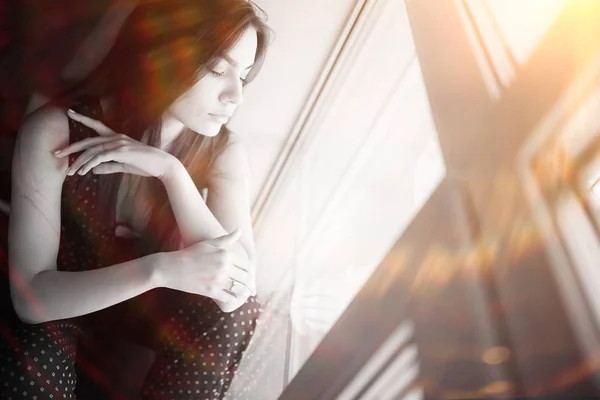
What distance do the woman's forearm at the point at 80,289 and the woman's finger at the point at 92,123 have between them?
7.8 inches

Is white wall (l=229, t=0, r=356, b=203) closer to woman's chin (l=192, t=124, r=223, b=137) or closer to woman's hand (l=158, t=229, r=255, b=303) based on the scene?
woman's chin (l=192, t=124, r=223, b=137)

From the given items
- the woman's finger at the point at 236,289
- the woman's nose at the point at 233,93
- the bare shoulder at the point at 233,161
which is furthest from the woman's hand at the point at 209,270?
the woman's nose at the point at 233,93

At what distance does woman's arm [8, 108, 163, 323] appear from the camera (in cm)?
82

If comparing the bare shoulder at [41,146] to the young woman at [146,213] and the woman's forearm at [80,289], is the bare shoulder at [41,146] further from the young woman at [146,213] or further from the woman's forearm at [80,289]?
the woman's forearm at [80,289]

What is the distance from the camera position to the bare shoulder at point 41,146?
2.70 ft

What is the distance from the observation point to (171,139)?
89 cm

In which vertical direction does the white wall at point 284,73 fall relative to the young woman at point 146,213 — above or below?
above

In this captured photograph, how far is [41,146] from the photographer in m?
0.83

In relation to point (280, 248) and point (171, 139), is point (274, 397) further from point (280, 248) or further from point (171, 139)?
point (171, 139)

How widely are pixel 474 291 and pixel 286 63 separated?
0.50 metres

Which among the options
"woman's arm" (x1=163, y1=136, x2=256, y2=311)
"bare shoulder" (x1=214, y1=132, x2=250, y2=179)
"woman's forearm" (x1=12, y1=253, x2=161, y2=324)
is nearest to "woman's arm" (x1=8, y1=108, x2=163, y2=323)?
"woman's forearm" (x1=12, y1=253, x2=161, y2=324)

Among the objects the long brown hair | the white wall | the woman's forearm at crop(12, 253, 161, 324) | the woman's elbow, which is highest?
the white wall

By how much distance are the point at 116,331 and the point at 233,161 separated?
323 mm

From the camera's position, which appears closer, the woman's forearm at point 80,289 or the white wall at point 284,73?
the woman's forearm at point 80,289
